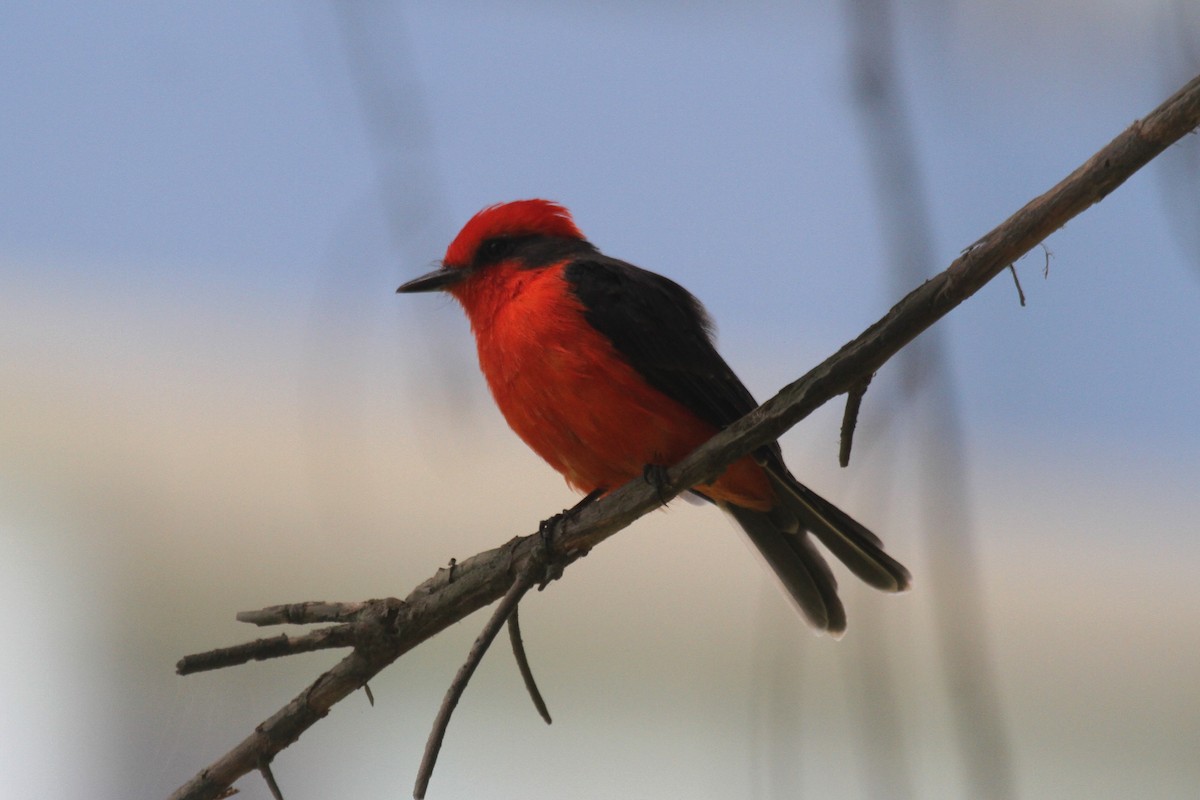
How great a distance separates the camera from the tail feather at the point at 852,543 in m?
3.44

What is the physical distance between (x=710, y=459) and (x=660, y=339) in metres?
1.17

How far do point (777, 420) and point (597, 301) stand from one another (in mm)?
1402

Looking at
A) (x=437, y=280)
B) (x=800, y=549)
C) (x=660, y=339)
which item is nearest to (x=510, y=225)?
(x=437, y=280)

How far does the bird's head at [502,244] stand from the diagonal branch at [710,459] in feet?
4.53

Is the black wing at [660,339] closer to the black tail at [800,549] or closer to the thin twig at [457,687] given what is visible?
the black tail at [800,549]

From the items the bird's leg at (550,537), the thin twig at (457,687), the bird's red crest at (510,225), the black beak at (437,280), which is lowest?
the thin twig at (457,687)

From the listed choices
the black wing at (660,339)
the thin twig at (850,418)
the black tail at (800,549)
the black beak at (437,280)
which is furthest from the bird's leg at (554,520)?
the black beak at (437,280)

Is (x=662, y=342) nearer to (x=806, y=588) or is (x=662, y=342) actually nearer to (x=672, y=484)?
(x=806, y=588)

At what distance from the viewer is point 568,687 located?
6395 millimetres

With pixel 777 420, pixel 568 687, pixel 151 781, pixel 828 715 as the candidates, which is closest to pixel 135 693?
pixel 151 781

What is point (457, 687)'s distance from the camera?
2.22m

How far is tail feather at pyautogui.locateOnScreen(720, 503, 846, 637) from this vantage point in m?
3.77

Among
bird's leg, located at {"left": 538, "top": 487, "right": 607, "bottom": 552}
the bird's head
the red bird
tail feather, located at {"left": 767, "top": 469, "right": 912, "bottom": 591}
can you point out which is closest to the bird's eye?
the bird's head

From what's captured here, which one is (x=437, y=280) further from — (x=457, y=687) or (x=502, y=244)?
(x=457, y=687)
